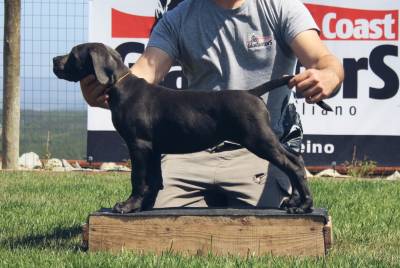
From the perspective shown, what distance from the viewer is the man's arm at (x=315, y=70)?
4488mm

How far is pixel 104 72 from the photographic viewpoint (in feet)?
14.9

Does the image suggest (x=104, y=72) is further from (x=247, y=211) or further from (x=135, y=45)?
(x=135, y=45)

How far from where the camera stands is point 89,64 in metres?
4.54

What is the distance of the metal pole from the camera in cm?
1109

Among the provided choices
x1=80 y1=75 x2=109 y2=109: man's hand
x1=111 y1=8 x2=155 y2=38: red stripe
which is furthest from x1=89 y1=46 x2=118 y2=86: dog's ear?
x1=111 y1=8 x2=155 y2=38: red stripe

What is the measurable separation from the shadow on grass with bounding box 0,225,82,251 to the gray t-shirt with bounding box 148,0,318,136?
1289mm

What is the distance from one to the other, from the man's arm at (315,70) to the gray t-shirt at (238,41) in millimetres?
98

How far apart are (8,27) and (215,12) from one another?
6.21m

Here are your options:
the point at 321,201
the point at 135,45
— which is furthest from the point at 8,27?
the point at 321,201

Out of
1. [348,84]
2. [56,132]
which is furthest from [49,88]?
[348,84]

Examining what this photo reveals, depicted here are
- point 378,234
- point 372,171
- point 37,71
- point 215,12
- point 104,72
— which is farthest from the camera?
point 37,71

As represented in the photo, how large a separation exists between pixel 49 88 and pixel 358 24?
482cm

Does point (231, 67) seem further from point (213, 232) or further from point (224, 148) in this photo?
point (213, 232)

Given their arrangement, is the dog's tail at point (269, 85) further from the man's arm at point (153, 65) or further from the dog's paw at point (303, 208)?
the man's arm at point (153, 65)
